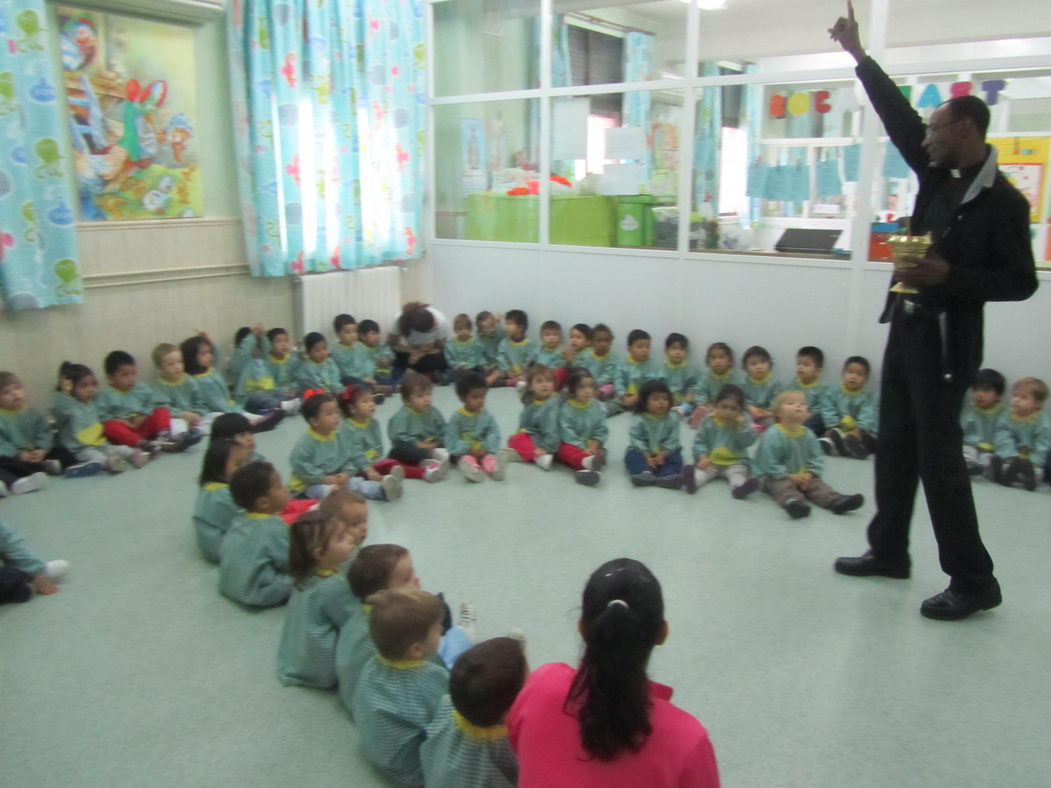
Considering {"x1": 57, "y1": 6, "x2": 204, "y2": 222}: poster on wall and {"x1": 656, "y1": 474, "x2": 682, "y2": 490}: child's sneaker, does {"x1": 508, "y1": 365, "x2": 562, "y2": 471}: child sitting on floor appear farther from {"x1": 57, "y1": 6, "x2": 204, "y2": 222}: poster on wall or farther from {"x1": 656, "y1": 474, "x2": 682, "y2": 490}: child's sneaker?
{"x1": 57, "y1": 6, "x2": 204, "y2": 222}: poster on wall

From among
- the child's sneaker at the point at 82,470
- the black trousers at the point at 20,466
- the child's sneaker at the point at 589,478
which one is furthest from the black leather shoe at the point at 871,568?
the black trousers at the point at 20,466

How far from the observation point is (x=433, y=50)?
6.49m

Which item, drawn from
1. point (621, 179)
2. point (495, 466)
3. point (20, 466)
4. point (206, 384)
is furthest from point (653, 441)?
point (20, 466)

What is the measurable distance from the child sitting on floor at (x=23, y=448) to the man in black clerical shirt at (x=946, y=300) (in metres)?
3.56

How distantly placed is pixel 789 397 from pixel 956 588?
1.24 metres

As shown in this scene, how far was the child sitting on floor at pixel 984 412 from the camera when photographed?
4.13m

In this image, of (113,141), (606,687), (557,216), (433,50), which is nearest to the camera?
(606,687)

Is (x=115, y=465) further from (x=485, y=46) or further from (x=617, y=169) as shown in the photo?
(x=485, y=46)

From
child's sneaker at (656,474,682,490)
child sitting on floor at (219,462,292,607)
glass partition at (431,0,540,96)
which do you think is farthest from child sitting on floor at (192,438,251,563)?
glass partition at (431,0,540,96)

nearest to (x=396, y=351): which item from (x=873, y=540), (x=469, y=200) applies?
(x=469, y=200)

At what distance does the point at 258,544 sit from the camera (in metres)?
2.69

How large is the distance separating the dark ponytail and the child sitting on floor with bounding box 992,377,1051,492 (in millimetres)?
3275

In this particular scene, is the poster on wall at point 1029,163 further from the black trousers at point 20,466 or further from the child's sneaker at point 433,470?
the black trousers at point 20,466

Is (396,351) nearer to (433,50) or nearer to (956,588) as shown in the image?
(433,50)
